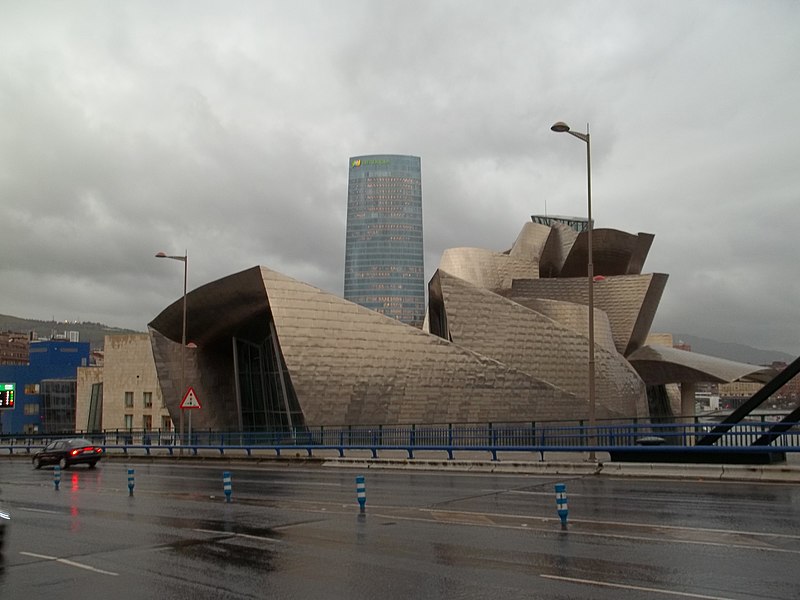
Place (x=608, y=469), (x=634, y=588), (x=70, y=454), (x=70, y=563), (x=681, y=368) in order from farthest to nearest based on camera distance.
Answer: (x=681, y=368), (x=70, y=454), (x=608, y=469), (x=70, y=563), (x=634, y=588)

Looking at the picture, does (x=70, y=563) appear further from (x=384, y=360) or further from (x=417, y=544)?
(x=384, y=360)

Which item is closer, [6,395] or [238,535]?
[238,535]

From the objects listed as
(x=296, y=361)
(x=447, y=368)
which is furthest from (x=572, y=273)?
(x=296, y=361)

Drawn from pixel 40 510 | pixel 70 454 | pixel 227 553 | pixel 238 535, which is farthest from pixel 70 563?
Answer: pixel 70 454

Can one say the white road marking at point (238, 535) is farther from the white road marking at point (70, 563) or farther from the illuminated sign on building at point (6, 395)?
the illuminated sign on building at point (6, 395)

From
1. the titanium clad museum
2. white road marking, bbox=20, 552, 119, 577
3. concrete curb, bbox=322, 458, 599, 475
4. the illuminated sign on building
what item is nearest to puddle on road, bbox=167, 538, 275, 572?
white road marking, bbox=20, 552, 119, 577

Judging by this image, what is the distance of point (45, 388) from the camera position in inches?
3725

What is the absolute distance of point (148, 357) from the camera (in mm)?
67500

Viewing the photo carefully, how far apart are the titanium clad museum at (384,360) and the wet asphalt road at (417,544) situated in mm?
15805

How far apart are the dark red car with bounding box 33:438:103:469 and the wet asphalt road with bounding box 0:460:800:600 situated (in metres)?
13.9

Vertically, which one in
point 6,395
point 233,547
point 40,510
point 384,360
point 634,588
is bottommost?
point 40,510

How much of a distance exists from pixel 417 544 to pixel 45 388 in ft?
313

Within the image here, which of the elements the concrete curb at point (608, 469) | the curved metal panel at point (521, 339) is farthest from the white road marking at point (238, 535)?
the curved metal panel at point (521, 339)

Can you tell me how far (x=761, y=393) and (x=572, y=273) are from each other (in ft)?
128
